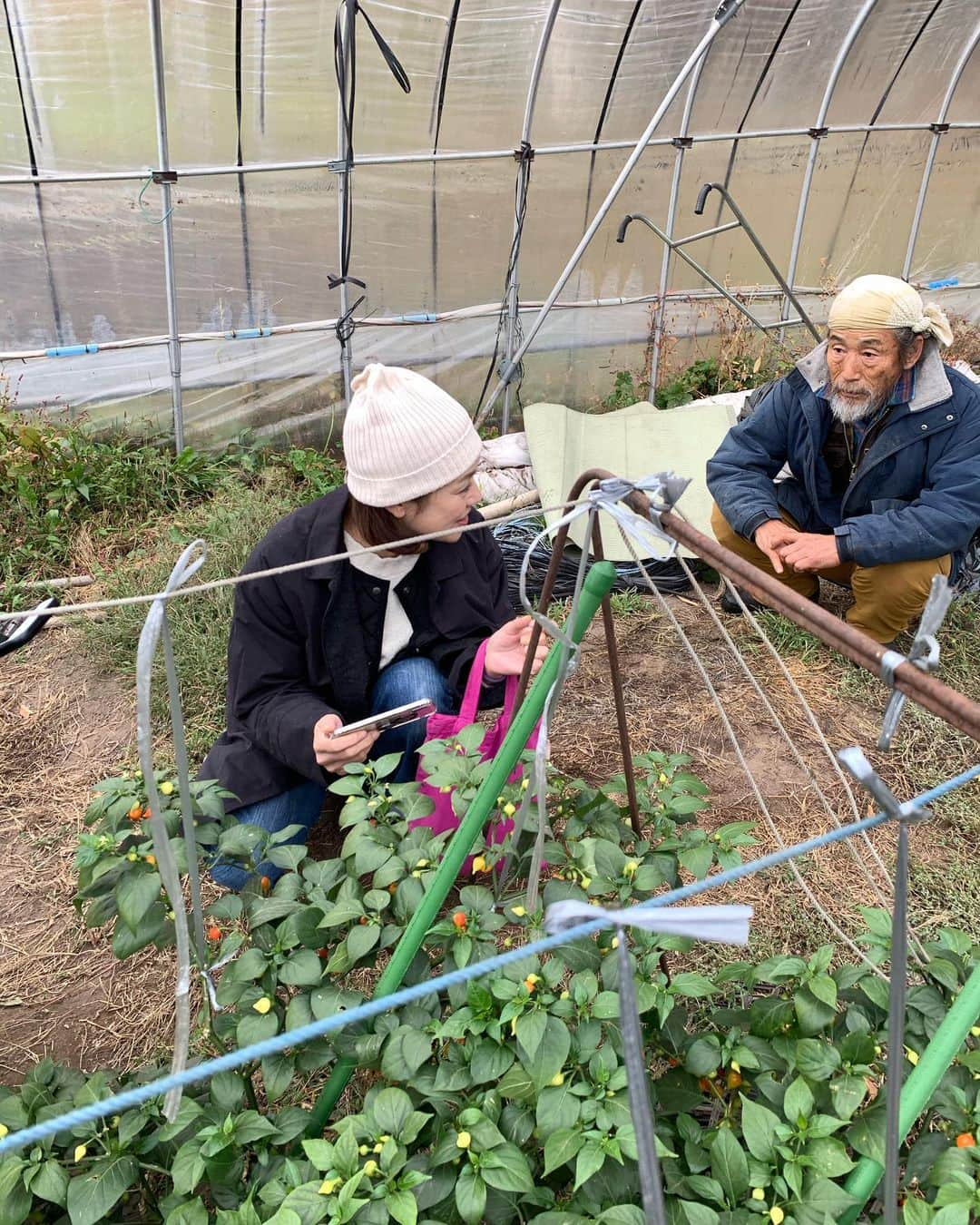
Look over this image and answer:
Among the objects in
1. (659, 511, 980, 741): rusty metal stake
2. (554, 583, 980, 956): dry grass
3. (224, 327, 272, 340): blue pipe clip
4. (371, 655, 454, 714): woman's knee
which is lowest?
(554, 583, 980, 956): dry grass

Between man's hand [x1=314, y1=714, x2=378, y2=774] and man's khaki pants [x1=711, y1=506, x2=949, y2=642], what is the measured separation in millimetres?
1571

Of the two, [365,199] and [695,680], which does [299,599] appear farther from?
[365,199]

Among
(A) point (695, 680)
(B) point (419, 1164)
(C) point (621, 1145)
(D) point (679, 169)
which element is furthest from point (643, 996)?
(D) point (679, 169)

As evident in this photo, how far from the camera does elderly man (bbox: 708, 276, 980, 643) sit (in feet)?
8.13

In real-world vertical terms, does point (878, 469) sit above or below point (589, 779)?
above

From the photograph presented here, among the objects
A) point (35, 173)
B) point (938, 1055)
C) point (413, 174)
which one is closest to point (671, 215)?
point (413, 174)

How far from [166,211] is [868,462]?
297 cm

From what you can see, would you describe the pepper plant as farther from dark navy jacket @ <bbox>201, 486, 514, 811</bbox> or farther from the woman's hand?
dark navy jacket @ <bbox>201, 486, 514, 811</bbox>

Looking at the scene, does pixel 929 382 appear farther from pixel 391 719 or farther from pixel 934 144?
pixel 934 144

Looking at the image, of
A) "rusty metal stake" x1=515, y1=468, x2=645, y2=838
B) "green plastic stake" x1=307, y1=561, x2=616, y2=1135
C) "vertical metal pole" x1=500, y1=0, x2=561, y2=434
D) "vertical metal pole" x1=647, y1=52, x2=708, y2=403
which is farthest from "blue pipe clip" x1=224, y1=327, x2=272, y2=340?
"green plastic stake" x1=307, y1=561, x2=616, y2=1135

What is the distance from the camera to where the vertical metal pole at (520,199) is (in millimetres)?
4047

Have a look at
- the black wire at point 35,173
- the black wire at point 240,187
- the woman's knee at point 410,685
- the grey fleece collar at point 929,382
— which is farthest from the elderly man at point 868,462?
the black wire at point 35,173

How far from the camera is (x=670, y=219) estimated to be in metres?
4.81

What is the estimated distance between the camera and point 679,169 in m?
4.68
